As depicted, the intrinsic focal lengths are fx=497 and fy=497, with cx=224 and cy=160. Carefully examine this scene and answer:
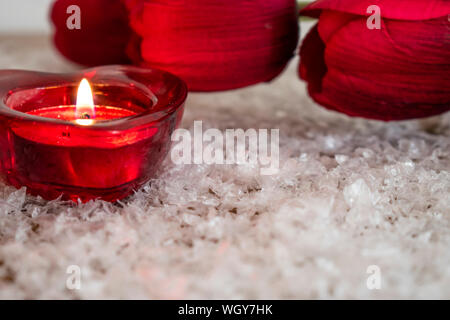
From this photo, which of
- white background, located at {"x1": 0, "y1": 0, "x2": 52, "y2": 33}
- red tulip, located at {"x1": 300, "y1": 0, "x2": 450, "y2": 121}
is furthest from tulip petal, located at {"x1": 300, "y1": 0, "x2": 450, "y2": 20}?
white background, located at {"x1": 0, "y1": 0, "x2": 52, "y2": 33}

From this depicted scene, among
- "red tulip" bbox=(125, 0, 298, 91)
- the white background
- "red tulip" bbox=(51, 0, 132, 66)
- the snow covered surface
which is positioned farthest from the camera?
the white background

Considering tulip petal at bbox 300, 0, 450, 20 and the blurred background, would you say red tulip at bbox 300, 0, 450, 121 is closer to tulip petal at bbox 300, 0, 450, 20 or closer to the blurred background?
tulip petal at bbox 300, 0, 450, 20

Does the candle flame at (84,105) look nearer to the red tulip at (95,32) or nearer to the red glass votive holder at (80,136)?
the red glass votive holder at (80,136)

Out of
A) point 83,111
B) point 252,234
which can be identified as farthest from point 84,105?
point 252,234

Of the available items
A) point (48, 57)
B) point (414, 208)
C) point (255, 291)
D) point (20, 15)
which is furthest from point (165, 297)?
point (20, 15)

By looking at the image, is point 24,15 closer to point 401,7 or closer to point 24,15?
point 24,15
